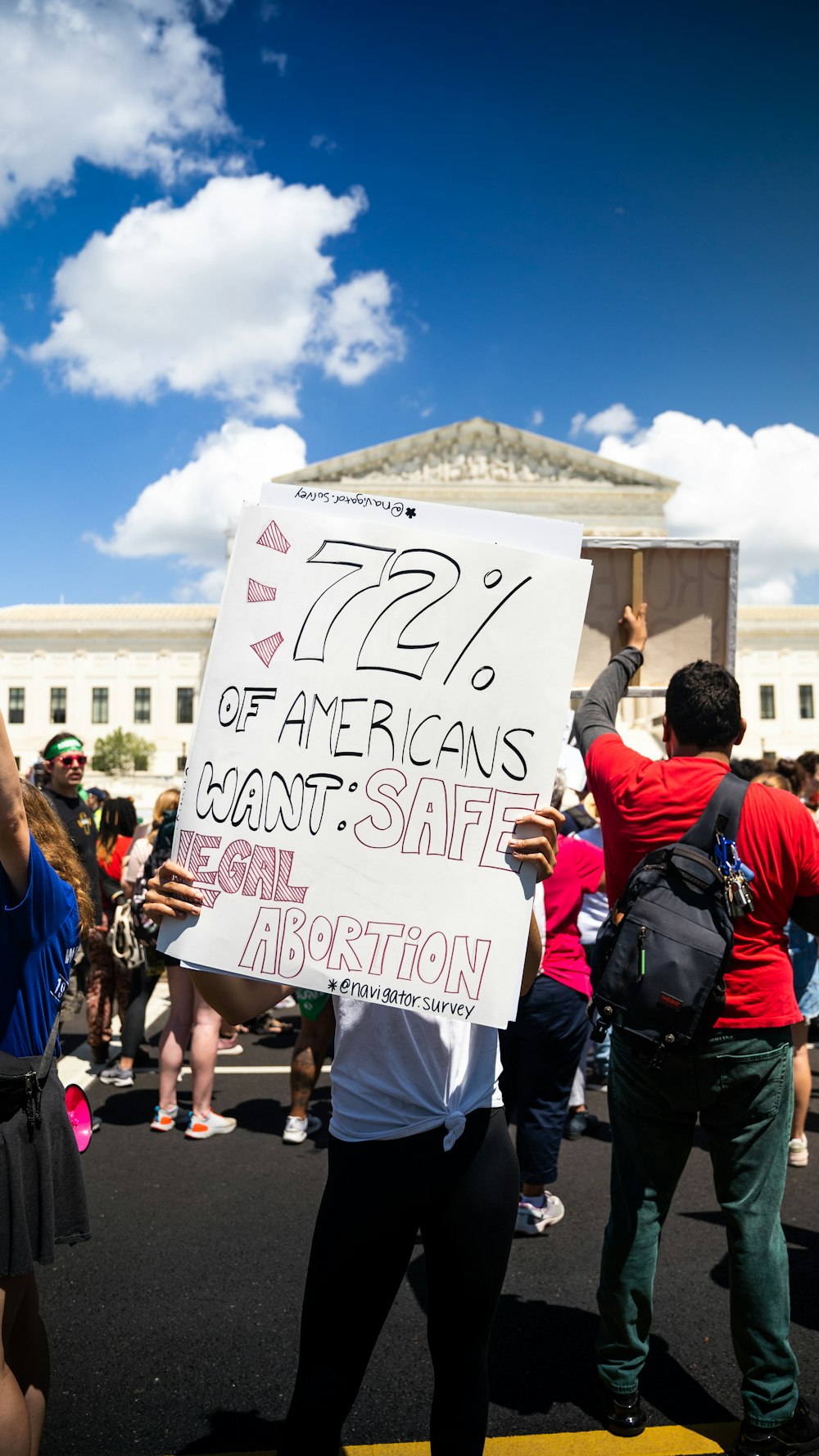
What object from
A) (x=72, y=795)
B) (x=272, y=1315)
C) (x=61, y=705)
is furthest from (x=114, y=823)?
(x=61, y=705)

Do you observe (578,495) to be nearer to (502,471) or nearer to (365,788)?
(502,471)

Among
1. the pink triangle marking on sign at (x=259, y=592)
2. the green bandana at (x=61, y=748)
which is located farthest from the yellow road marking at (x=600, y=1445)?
the green bandana at (x=61, y=748)

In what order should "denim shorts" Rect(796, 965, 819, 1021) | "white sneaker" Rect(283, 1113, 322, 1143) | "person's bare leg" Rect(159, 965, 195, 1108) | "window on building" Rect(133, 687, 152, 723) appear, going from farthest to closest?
"window on building" Rect(133, 687, 152, 723) < "denim shorts" Rect(796, 965, 819, 1021) < "person's bare leg" Rect(159, 965, 195, 1108) < "white sneaker" Rect(283, 1113, 322, 1143)

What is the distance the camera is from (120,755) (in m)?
65.9

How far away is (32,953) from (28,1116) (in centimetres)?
33

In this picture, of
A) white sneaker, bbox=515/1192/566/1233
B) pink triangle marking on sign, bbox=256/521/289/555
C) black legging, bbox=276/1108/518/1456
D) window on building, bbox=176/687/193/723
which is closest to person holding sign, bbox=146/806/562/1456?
black legging, bbox=276/1108/518/1456

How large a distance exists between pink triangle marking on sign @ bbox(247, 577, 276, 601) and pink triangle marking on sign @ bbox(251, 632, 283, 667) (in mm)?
71

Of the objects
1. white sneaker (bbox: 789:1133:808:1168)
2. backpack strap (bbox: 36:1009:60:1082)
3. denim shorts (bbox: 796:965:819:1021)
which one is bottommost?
white sneaker (bbox: 789:1133:808:1168)

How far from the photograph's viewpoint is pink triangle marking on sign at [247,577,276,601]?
1.94m

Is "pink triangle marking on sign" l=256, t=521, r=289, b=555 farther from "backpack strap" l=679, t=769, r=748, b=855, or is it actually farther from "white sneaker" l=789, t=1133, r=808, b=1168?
"white sneaker" l=789, t=1133, r=808, b=1168

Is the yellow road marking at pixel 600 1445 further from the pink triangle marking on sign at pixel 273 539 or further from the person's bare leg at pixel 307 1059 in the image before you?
the person's bare leg at pixel 307 1059

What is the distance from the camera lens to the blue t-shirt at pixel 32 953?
1.96 meters

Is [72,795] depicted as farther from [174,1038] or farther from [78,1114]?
[78,1114]

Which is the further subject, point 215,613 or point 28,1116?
point 215,613
